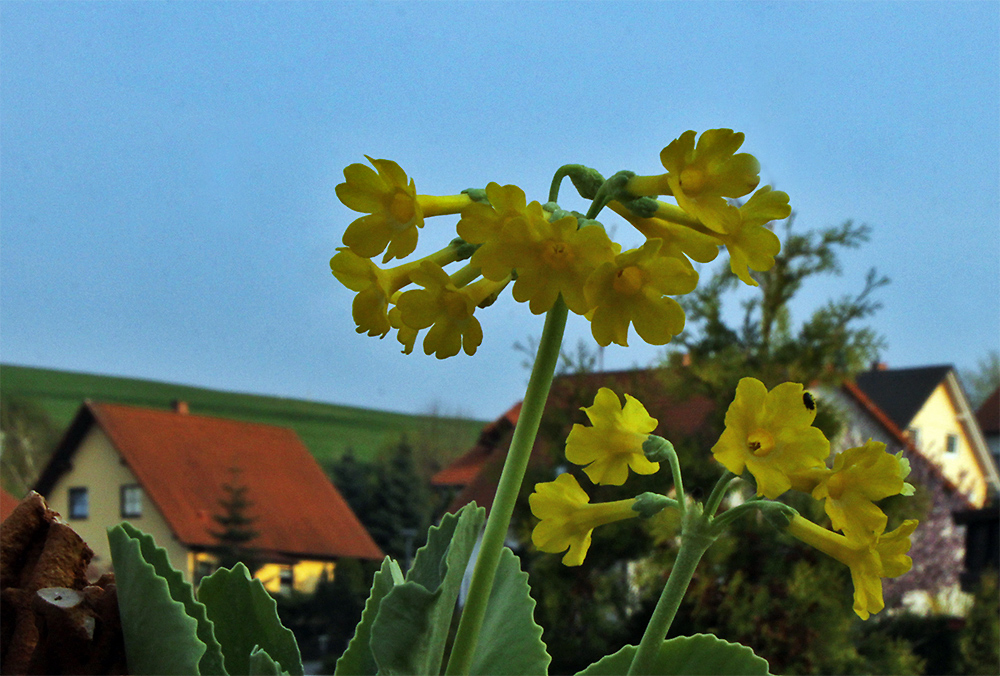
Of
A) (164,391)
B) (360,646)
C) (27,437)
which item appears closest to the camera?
(360,646)

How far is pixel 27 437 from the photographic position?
16.8 meters

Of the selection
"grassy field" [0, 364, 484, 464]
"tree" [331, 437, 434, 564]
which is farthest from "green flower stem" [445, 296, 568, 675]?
"grassy field" [0, 364, 484, 464]

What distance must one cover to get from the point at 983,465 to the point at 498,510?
15.8 m

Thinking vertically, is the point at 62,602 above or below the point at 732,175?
below

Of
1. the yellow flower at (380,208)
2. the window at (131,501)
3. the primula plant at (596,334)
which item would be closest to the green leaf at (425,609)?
the primula plant at (596,334)

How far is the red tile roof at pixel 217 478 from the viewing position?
1215cm

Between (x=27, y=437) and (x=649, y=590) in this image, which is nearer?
(x=649, y=590)

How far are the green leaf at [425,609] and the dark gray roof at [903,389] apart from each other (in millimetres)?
13919

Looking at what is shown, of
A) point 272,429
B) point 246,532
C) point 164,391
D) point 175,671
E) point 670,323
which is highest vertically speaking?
point 164,391

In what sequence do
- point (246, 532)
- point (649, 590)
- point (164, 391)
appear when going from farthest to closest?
1. point (164, 391)
2. point (246, 532)
3. point (649, 590)

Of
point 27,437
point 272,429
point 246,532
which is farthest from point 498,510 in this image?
point 27,437

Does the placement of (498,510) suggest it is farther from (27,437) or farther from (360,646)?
(27,437)

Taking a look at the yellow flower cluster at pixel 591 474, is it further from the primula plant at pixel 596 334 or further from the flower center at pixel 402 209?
the flower center at pixel 402 209

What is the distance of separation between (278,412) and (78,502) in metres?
14.9
